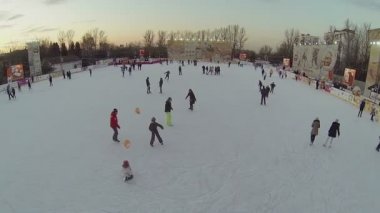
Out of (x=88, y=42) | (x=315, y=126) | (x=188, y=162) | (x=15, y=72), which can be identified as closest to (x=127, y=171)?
(x=188, y=162)

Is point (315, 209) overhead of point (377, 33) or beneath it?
beneath

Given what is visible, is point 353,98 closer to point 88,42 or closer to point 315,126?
point 315,126

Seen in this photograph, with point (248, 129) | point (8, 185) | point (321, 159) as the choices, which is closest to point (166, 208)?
point (8, 185)

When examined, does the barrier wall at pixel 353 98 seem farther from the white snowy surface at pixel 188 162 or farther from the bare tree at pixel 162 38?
the bare tree at pixel 162 38

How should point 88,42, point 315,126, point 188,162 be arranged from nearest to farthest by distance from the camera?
point 188,162
point 315,126
point 88,42

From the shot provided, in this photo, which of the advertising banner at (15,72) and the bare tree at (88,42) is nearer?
the advertising banner at (15,72)

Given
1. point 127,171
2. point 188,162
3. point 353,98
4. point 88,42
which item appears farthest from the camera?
point 88,42

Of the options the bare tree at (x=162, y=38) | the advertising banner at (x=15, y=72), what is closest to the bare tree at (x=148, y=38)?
the bare tree at (x=162, y=38)

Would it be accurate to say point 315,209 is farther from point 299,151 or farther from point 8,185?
point 8,185
